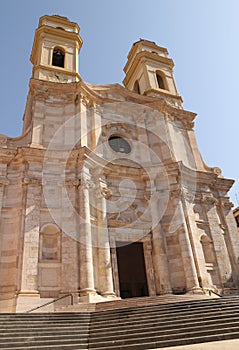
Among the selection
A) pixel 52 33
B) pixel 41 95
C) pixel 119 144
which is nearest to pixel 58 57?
pixel 52 33

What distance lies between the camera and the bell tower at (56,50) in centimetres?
1883

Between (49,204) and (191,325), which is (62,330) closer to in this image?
(191,325)

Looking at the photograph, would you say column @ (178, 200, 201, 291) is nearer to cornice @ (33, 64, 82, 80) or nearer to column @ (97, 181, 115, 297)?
column @ (97, 181, 115, 297)

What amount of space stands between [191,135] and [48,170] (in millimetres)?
10441

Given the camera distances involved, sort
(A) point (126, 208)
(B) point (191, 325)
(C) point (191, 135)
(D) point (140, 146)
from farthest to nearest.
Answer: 1. (C) point (191, 135)
2. (D) point (140, 146)
3. (A) point (126, 208)
4. (B) point (191, 325)

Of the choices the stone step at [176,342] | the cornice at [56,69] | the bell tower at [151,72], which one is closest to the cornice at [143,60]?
the bell tower at [151,72]

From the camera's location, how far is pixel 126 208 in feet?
50.5

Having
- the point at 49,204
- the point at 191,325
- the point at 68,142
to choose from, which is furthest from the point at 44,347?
the point at 68,142

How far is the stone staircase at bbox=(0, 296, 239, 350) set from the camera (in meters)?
6.11

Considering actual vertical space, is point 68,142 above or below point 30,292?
above

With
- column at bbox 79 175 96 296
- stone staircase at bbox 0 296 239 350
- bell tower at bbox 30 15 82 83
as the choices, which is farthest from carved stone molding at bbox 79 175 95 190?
bell tower at bbox 30 15 82 83

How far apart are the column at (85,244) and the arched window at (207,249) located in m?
6.53

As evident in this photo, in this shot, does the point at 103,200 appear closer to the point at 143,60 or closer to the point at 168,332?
the point at 168,332

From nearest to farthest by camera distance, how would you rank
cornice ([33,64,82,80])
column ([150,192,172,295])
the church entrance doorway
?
column ([150,192,172,295]) → the church entrance doorway → cornice ([33,64,82,80])
